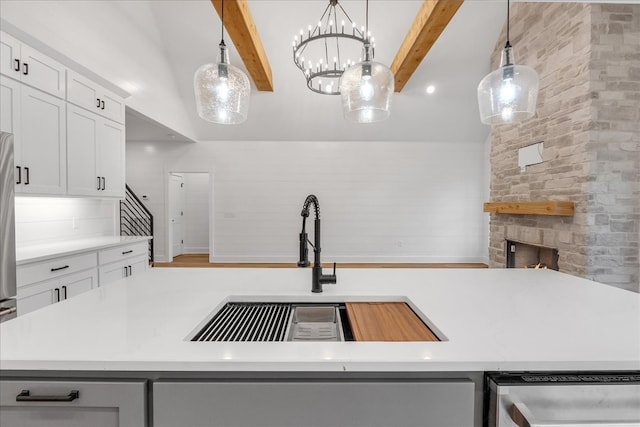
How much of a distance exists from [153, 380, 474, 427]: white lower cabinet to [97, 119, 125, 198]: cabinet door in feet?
11.3

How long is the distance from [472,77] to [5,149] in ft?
A: 19.7

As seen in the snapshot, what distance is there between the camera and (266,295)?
4.63 ft

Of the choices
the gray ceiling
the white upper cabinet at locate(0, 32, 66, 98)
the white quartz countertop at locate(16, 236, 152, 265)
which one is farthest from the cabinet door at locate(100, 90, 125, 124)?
the white quartz countertop at locate(16, 236, 152, 265)

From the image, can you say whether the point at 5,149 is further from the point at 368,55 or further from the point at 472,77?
the point at 472,77

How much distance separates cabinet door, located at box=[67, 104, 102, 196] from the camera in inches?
119

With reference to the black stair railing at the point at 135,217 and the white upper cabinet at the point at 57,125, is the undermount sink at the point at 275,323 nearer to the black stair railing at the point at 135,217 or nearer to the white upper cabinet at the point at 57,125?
the white upper cabinet at the point at 57,125

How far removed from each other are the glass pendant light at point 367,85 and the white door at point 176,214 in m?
6.15

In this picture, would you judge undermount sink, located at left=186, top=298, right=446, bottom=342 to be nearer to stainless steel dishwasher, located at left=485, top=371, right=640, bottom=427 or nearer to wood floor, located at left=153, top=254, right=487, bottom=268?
stainless steel dishwasher, located at left=485, top=371, right=640, bottom=427

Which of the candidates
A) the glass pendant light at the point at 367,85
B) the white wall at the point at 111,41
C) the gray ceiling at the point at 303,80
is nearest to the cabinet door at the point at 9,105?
the white wall at the point at 111,41

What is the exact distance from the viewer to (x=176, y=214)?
7.34 m

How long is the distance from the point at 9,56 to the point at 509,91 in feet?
11.3

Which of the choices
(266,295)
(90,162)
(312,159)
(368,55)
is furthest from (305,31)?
(266,295)

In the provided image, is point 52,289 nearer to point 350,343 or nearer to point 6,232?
point 6,232

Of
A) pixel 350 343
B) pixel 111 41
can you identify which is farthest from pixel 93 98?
pixel 350 343
